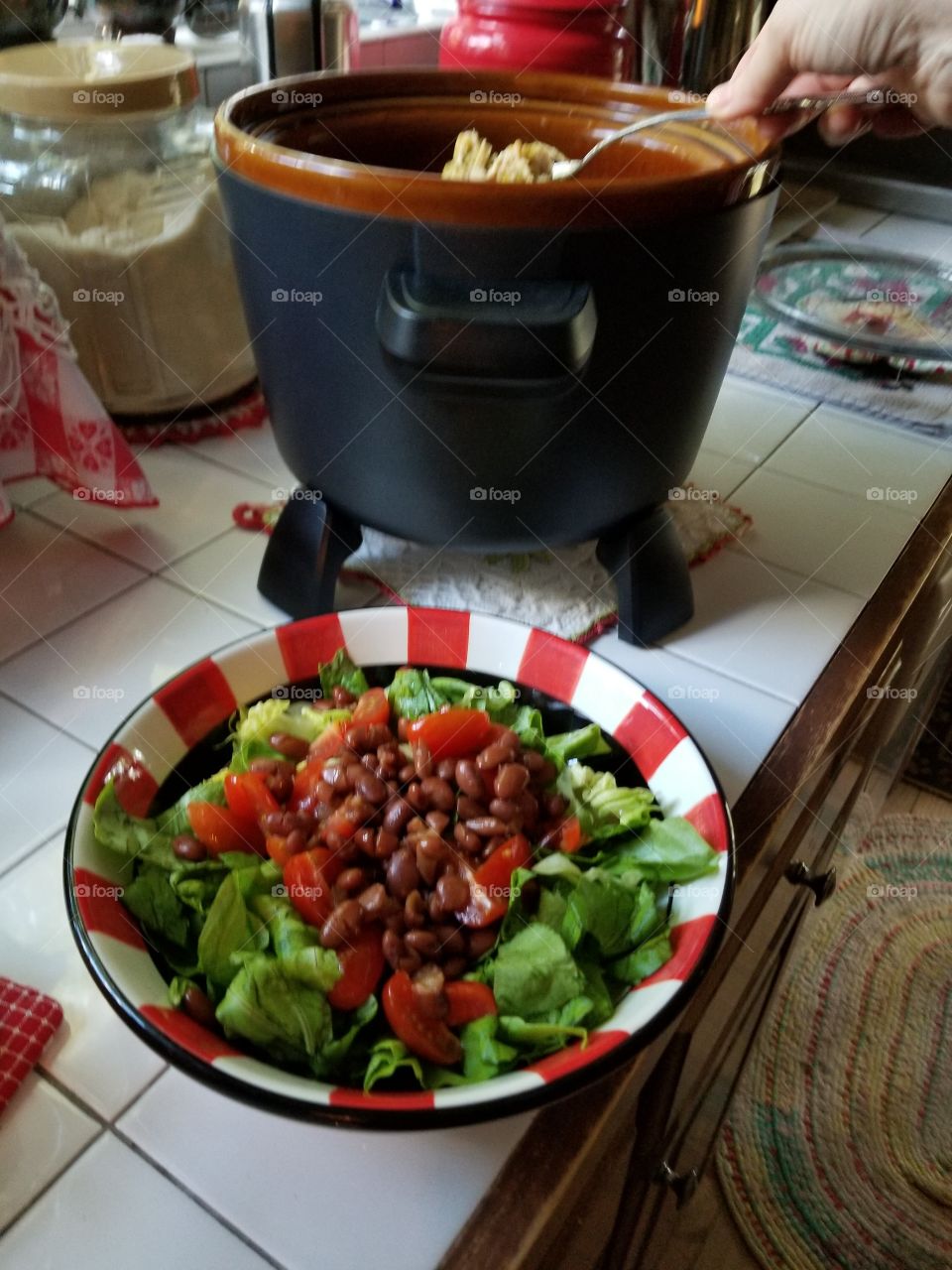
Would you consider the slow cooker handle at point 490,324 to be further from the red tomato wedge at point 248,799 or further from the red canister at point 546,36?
the red canister at point 546,36

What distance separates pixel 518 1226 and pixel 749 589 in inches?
17.4

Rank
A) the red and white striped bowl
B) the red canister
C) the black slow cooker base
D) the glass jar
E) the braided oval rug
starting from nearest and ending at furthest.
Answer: the red and white striped bowl, the black slow cooker base, the glass jar, the red canister, the braided oval rug

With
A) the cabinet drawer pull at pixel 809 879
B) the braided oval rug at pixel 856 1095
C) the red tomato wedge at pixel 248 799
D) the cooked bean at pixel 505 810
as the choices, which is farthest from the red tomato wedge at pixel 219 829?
the braided oval rug at pixel 856 1095

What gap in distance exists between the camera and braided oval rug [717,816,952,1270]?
1025mm

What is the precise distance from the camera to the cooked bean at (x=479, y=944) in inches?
15.6

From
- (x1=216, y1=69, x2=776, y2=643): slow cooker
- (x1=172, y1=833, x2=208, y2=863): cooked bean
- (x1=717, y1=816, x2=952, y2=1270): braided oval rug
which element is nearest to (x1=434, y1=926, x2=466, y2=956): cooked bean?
(x1=172, y1=833, x2=208, y2=863): cooked bean

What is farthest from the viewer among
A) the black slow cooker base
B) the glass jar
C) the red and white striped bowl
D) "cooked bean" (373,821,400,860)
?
the glass jar

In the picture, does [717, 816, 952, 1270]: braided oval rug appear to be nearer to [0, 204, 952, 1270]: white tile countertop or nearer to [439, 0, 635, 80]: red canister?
[0, 204, 952, 1270]: white tile countertop

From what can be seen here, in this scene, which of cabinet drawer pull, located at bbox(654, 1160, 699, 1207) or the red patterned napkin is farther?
cabinet drawer pull, located at bbox(654, 1160, 699, 1207)

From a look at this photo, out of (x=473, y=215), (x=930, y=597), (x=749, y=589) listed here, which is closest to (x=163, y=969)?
(x=473, y=215)

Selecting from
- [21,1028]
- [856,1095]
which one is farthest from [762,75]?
[856,1095]

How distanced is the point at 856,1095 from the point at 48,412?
3.61ft

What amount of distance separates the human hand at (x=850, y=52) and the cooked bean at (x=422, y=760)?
344 mm

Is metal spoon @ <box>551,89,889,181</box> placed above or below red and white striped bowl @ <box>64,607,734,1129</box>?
above
